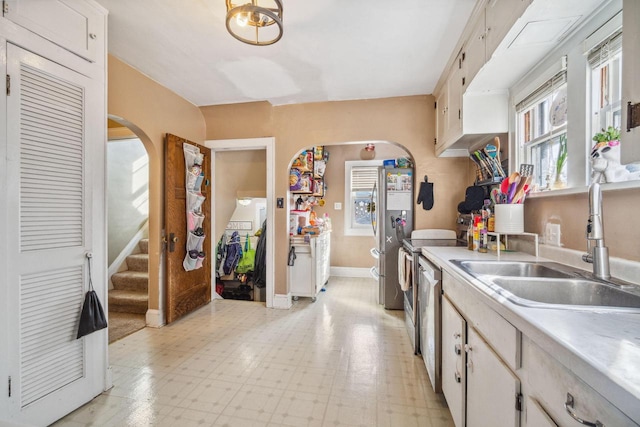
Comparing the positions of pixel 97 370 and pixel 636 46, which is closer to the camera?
pixel 636 46

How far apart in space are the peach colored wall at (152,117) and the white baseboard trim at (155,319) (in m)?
0.07

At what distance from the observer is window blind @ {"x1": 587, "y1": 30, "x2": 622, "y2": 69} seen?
120cm

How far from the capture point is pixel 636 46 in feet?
2.62

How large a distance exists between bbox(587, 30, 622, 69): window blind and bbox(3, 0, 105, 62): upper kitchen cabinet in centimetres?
282

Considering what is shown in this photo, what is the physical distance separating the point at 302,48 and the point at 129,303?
3386 mm

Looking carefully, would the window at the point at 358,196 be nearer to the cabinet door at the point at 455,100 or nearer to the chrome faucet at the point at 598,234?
the cabinet door at the point at 455,100

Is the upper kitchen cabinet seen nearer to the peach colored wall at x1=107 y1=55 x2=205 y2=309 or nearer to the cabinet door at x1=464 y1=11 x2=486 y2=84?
the peach colored wall at x1=107 y1=55 x2=205 y2=309

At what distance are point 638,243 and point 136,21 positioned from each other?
308 cm

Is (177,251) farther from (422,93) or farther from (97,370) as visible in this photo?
(422,93)

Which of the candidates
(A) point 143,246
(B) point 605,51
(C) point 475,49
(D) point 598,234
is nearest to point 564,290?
(D) point 598,234

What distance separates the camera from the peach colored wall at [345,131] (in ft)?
10.1

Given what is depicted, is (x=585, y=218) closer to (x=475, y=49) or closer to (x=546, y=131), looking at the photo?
(x=546, y=131)

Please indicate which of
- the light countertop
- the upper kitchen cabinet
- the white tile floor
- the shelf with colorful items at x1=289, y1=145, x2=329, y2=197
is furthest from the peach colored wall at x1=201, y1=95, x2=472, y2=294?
the light countertop

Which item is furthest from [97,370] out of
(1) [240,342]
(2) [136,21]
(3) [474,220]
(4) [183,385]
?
(3) [474,220]
